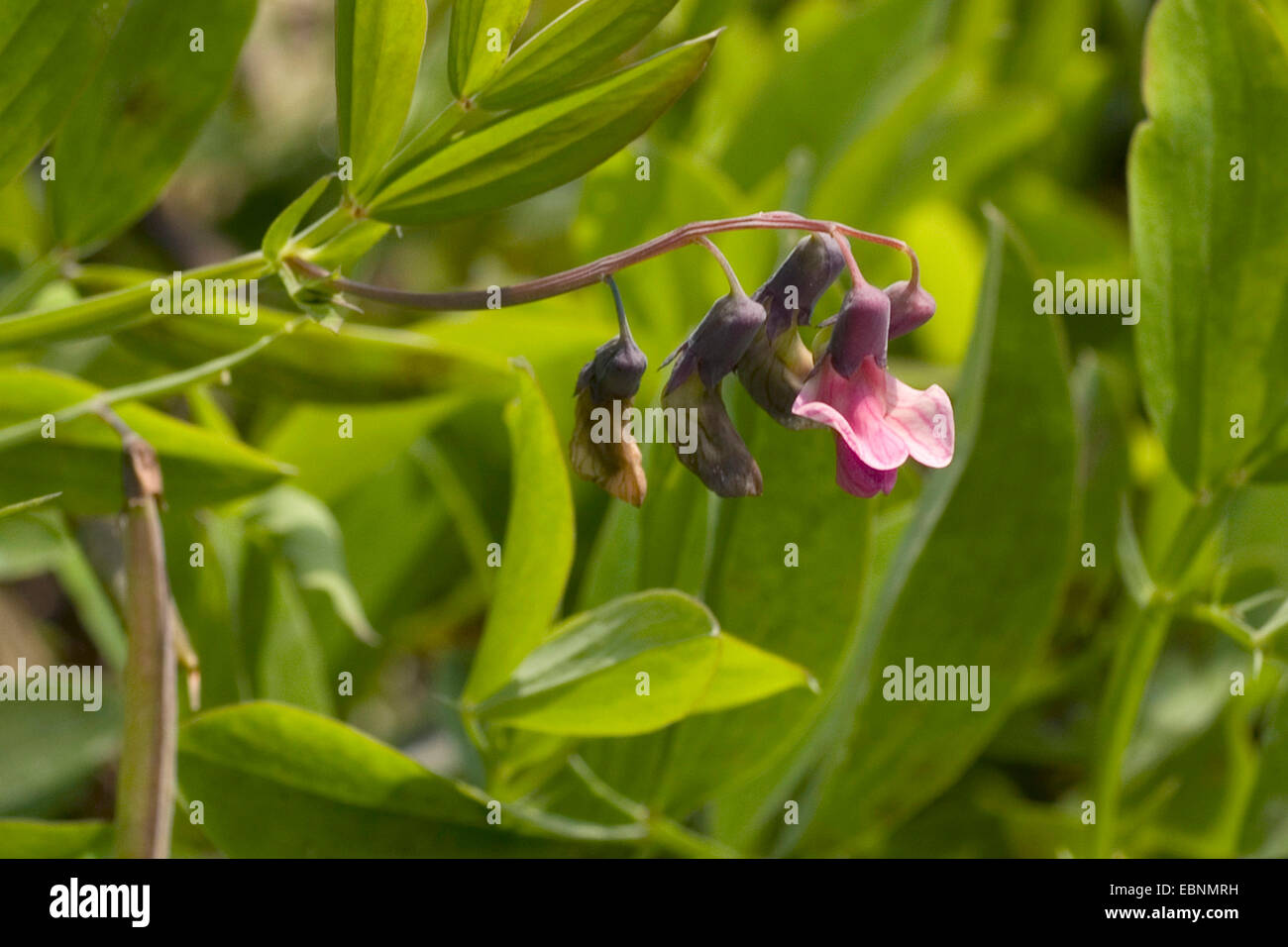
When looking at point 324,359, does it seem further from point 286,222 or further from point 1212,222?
point 1212,222

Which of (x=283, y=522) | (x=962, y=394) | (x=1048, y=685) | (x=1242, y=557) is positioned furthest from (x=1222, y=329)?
(x=283, y=522)

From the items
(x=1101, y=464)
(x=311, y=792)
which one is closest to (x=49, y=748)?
(x=311, y=792)

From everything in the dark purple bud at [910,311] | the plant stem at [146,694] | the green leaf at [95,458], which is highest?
the dark purple bud at [910,311]

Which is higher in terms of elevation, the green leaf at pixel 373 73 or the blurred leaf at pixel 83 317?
the green leaf at pixel 373 73

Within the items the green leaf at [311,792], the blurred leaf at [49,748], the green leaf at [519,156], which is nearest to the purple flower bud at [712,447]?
the green leaf at [519,156]

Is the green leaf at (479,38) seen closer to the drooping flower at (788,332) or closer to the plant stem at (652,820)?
the drooping flower at (788,332)

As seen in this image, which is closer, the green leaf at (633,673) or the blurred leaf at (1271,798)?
the green leaf at (633,673)

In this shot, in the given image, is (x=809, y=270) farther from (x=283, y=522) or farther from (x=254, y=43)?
(x=254, y=43)
